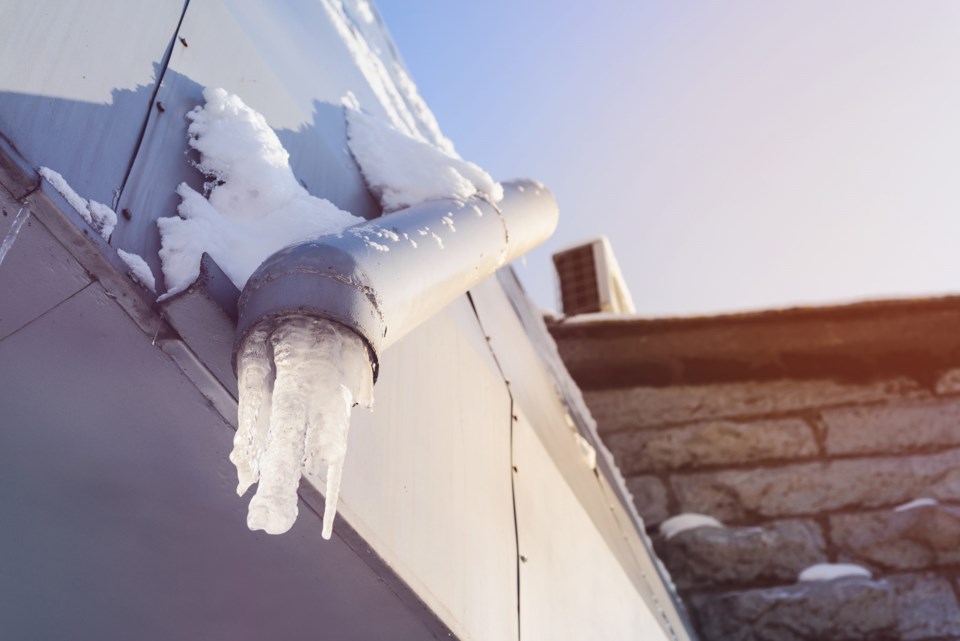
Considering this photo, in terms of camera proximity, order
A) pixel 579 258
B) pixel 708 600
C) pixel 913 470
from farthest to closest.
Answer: pixel 579 258, pixel 913 470, pixel 708 600

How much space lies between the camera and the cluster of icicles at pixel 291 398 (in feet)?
2.86

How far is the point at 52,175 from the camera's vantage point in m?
0.87

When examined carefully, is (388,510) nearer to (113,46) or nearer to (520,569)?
(520,569)

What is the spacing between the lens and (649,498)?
3.62 metres

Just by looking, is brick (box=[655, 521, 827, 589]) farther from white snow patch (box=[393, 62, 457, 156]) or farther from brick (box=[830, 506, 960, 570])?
white snow patch (box=[393, 62, 457, 156])

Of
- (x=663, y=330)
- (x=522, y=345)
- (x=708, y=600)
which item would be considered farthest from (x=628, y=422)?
(x=522, y=345)

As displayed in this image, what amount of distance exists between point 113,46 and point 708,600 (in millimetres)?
2888

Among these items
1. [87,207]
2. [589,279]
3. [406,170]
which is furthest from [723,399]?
[87,207]

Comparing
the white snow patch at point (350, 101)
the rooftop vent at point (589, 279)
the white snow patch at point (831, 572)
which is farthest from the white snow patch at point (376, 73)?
the rooftop vent at point (589, 279)

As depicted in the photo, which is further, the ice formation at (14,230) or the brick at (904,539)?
the brick at (904,539)

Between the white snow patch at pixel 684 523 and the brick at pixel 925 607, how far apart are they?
663mm

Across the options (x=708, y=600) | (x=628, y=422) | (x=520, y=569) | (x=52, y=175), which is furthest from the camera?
(x=628, y=422)

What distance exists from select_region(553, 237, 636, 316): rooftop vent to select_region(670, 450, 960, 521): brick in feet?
7.53

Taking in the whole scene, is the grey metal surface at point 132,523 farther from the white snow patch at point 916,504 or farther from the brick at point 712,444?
the white snow patch at point 916,504
